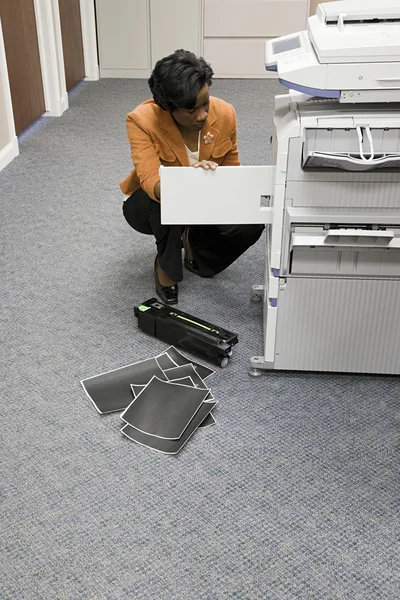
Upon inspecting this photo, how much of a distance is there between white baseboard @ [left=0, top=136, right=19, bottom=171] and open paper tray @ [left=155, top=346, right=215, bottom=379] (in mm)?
1831

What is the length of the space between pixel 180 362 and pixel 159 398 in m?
0.20

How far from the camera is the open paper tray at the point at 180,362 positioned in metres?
1.86

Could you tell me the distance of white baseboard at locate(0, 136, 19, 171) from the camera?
10.8 ft

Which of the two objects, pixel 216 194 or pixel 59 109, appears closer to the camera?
pixel 216 194

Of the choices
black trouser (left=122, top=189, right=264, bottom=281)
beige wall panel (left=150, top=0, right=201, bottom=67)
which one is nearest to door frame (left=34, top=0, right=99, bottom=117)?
beige wall panel (left=150, top=0, right=201, bottom=67)

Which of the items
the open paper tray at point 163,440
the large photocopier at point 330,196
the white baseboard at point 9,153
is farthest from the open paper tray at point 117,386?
the white baseboard at point 9,153

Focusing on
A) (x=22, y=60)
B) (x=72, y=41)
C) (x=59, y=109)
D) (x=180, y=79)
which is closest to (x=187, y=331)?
(x=180, y=79)

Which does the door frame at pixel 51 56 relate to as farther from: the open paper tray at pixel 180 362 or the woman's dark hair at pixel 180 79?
the open paper tray at pixel 180 362

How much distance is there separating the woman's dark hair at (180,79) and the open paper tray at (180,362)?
0.71 m

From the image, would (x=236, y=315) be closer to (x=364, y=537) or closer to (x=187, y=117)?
(x=187, y=117)

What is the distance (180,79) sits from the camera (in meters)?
1.75

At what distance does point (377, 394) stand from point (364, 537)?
499mm

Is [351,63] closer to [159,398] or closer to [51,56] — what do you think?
[159,398]

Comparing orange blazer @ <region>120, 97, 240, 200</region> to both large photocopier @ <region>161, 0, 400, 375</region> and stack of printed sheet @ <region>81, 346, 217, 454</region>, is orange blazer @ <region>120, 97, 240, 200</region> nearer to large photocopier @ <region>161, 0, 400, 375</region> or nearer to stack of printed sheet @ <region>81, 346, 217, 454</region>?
large photocopier @ <region>161, 0, 400, 375</region>
